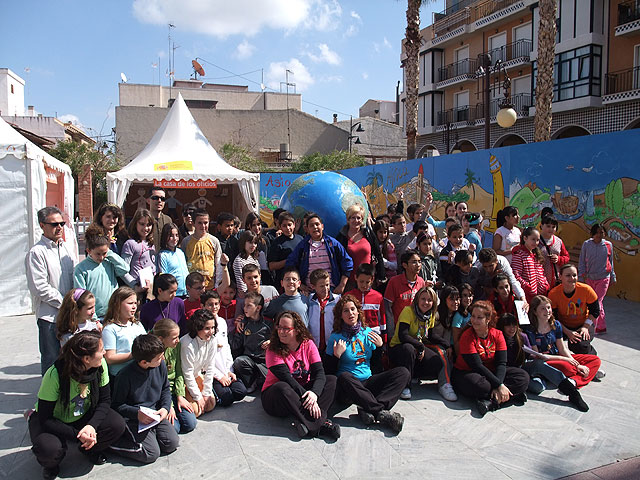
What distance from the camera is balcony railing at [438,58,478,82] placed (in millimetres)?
29052

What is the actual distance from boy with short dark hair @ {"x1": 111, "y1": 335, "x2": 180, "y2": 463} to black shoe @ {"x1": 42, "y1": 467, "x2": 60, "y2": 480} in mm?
387

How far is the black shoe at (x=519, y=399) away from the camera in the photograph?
4.72m

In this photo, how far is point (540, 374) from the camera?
5066 mm

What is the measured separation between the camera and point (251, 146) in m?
33.9

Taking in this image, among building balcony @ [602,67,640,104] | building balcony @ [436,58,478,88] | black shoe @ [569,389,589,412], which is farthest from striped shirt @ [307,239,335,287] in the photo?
building balcony @ [436,58,478,88]

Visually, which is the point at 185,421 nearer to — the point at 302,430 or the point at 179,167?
the point at 302,430

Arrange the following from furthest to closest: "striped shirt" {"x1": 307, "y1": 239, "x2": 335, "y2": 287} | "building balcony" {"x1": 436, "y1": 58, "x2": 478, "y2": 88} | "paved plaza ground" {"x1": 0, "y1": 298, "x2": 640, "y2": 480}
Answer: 1. "building balcony" {"x1": 436, "y1": 58, "x2": 478, "y2": 88}
2. "striped shirt" {"x1": 307, "y1": 239, "x2": 335, "y2": 287}
3. "paved plaza ground" {"x1": 0, "y1": 298, "x2": 640, "y2": 480}

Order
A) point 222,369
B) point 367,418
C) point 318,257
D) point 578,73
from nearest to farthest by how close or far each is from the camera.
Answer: point 367,418 < point 222,369 < point 318,257 < point 578,73

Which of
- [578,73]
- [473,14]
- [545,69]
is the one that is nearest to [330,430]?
[545,69]

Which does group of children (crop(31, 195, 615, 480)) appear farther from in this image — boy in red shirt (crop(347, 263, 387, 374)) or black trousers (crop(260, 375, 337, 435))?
black trousers (crop(260, 375, 337, 435))

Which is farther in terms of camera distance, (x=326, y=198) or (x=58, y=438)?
(x=326, y=198)

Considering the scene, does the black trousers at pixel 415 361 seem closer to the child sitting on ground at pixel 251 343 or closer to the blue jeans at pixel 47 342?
the child sitting on ground at pixel 251 343

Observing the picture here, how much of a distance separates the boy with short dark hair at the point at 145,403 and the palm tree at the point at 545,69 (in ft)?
40.2

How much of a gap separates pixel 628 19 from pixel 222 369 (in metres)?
24.4
